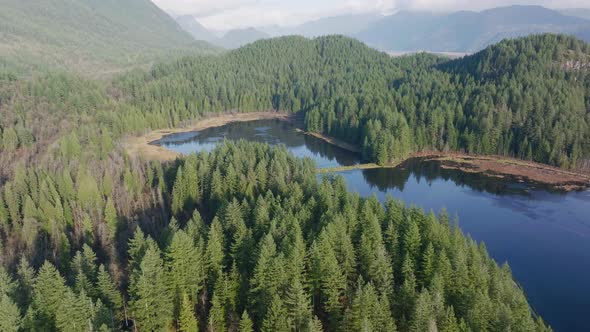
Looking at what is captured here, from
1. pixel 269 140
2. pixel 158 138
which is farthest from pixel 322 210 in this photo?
pixel 158 138

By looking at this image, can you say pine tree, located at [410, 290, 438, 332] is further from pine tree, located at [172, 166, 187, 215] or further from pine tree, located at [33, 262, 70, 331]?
pine tree, located at [172, 166, 187, 215]

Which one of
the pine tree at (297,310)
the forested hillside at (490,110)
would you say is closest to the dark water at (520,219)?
the forested hillside at (490,110)

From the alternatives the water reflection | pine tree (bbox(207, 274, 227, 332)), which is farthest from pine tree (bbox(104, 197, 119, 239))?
the water reflection

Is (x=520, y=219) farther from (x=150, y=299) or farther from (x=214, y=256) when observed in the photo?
(x=150, y=299)

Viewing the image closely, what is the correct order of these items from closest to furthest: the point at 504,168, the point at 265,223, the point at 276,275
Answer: the point at 276,275, the point at 265,223, the point at 504,168

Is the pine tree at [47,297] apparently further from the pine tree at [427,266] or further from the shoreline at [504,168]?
the shoreline at [504,168]

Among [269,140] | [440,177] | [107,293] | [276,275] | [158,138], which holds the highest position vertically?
[158,138]
